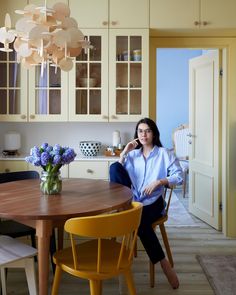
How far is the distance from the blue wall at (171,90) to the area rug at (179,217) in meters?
1.78

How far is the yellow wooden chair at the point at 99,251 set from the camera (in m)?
1.79

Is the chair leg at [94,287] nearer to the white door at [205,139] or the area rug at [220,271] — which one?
the area rug at [220,271]

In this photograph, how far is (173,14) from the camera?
3594mm

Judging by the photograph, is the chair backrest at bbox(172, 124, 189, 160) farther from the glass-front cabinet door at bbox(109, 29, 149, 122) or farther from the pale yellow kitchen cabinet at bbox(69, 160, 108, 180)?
the pale yellow kitchen cabinet at bbox(69, 160, 108, 180)

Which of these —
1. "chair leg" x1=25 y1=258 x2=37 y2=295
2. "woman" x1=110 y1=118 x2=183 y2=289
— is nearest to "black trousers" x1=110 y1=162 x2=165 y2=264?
"woman" x1=110 y1=118 x2=183 y2=289

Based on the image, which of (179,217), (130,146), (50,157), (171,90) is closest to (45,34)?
(50,157)

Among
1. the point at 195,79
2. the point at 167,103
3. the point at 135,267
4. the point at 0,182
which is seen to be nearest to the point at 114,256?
the point at 135,267

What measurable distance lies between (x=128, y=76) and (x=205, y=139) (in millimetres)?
1224

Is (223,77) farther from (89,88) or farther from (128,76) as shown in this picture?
(89,88)

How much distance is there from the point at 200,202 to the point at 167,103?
2.73 m

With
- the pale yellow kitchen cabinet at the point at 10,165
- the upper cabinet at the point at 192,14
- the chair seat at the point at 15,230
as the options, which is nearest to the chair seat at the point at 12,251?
the chair seat at the point at 15,230

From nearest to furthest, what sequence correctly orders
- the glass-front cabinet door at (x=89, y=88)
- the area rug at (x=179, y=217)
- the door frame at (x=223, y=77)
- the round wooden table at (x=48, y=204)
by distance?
1. the round wooden table at (x=48, y=204)
2. the glass-front cabinet door at (x=89, y=88)
3. the door frame at (x=223, y=77)
4. the area rug at (x=179, y=217)

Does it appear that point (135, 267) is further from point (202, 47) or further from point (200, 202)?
point (202, 47)

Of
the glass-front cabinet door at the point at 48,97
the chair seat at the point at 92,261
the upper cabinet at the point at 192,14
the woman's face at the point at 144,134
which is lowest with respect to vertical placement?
the chair seat at the point at 92,261
